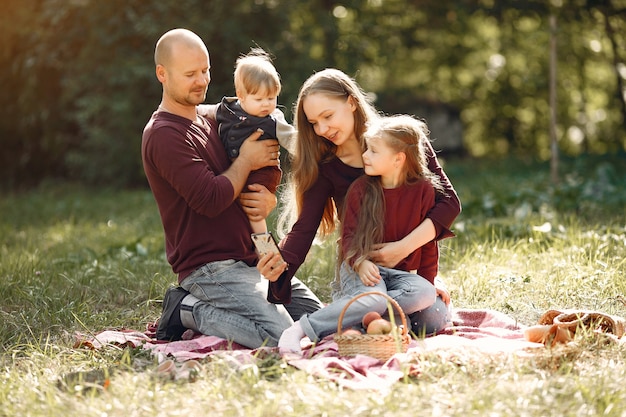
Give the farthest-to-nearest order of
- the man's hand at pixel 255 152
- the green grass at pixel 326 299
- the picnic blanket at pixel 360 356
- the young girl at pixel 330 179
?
the man's hand at pixel 255 152 < the young girl at pixel 330 179 < the picnic blanket at pixel 360 356 < the green grass at pixel 326 299

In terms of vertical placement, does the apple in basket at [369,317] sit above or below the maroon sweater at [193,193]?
below

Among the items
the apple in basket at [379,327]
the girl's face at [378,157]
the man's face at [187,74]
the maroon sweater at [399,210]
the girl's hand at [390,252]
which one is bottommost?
the apple in basket at [379,327]

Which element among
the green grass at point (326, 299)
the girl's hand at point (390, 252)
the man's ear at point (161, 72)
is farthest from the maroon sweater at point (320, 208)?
the man's ear at point (161, 72)

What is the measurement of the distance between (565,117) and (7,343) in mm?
12569

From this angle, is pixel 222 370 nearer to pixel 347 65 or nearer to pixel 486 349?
pixel 486 349

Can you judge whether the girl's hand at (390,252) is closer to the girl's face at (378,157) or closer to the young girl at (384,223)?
the young girl at (384,223)

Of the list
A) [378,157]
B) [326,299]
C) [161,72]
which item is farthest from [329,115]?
[326,299]

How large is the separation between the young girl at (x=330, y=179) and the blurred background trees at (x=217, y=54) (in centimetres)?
596

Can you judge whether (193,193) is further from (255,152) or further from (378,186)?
(378,186)

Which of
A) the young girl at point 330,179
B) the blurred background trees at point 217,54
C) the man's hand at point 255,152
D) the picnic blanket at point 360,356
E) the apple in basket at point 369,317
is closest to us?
the picnic blanket at point 360,356

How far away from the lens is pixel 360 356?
3.52m

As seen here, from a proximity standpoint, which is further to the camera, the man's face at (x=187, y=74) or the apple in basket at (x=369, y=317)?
the man's face at (x=187, y=74)

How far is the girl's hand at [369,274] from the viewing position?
3.92 metres

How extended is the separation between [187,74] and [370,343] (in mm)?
1560
